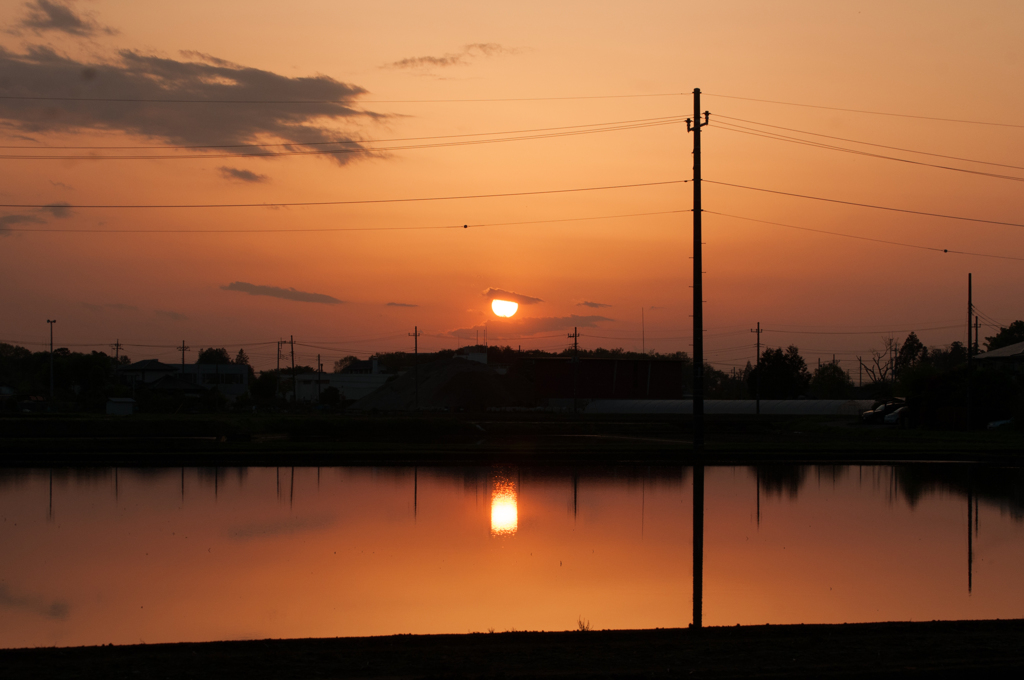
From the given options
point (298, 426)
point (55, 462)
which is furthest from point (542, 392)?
point (55, 462)

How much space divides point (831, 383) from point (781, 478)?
127518 millimetres

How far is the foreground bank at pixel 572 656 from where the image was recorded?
7.20 m

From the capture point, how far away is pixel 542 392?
109375 millimetres

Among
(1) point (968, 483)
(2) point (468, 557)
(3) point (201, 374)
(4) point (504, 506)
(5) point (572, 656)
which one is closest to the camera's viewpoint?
(5) point (572, 656)

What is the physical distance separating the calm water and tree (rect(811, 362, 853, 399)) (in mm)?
122201

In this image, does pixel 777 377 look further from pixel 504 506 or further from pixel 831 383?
pixel 504 506

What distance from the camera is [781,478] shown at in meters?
25.2

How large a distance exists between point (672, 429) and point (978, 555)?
163 ft


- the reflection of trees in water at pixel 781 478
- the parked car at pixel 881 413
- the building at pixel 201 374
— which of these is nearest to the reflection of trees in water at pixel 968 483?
the reflection of trees in water at pixel 781 478

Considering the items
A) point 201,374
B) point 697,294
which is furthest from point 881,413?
point 201,374

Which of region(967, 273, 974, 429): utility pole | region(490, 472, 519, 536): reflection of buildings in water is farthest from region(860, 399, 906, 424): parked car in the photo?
region(490, 472, 519, 536): reflection of buildings in water

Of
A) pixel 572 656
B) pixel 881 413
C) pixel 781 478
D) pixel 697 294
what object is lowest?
pixel 881 413

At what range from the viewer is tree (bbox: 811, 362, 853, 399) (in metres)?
137

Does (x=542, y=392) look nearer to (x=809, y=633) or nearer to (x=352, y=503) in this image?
(x=352, y=503)
